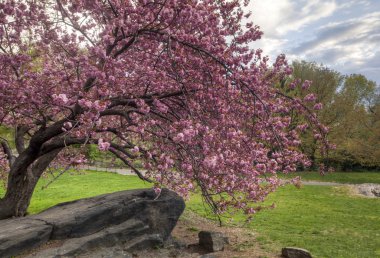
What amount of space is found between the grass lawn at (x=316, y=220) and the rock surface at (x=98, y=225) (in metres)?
4.58

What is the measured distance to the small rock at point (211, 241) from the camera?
13.5 metres

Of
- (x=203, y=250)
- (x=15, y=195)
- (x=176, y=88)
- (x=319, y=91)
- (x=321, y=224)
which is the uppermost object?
(x=319, y=91)

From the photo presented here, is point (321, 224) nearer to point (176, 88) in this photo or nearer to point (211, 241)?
point (211, 241)

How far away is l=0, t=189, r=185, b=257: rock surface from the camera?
35.4ft

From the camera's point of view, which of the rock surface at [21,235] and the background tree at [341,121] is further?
the background tree at [341,121]

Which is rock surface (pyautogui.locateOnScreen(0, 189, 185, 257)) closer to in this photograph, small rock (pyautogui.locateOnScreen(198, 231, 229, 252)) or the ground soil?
the ground soil

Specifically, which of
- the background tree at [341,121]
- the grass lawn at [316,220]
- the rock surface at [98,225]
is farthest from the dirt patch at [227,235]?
the background tree at [341,121]

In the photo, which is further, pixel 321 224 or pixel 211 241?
pixel 321 224

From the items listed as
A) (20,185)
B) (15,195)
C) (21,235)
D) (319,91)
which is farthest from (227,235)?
(319,91)

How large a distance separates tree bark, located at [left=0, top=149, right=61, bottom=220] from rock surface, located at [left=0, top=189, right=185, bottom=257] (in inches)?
59.6

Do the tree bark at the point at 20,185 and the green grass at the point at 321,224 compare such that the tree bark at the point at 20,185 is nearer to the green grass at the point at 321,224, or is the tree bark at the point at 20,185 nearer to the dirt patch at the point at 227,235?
the dirt patch at the point at 227,235

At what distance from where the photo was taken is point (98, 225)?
40.4 ft

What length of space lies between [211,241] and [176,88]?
628 cm

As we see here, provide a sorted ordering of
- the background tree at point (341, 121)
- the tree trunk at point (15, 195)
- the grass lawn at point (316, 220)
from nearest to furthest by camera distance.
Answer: the tree trunk at point (15, 195) < the grass lawn at point (316, 220) < the background tree at point (341, 121)
